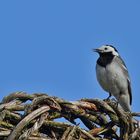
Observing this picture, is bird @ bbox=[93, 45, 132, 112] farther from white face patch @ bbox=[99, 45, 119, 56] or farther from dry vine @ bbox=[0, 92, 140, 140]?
dry vine @ bbox=[0, 92, 140, 140]

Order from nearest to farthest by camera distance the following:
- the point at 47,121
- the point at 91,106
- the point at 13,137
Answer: the point at 13,137, the point at 47,121, the point at 91,106

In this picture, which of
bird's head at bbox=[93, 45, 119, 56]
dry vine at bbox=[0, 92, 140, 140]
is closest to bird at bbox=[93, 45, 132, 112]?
bird's head at bbox=[93, 45, 119, 56]

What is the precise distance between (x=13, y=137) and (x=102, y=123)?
71 cm

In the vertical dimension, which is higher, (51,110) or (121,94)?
(51,110)

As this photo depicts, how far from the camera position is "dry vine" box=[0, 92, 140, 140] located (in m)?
3.00

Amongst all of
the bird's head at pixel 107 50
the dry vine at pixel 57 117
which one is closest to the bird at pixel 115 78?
the bird's head at pixel 107 50

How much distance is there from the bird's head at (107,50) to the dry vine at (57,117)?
849 centimetres

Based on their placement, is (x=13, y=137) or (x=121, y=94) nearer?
(x=13, y=137)

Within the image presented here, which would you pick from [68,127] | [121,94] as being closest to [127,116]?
[68,127]

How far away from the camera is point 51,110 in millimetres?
3152

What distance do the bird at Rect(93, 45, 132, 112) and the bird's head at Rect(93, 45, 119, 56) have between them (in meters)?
0.28

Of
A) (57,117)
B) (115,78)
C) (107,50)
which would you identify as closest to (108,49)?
(107,50)

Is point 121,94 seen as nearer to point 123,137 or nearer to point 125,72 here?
point 125,72

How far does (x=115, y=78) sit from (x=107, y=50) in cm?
138
